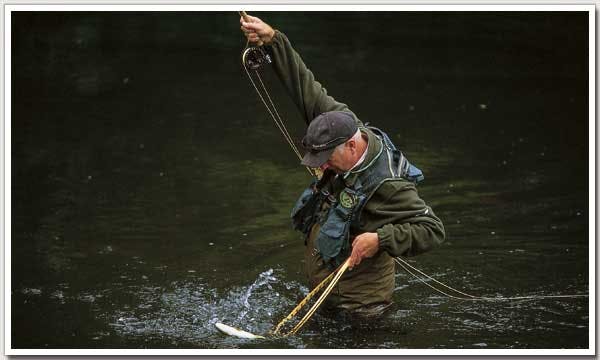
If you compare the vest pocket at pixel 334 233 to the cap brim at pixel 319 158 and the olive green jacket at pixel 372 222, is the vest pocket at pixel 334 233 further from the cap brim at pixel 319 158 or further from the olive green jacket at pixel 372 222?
the cap brim at pixel 319 158

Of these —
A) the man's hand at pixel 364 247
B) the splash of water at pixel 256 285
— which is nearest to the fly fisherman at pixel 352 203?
the man's hand at pixel 364 247

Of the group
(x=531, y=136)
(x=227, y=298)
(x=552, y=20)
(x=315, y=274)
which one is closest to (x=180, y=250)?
(x=227, y=298)

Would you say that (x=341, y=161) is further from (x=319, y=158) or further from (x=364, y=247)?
(x=364, y=247)

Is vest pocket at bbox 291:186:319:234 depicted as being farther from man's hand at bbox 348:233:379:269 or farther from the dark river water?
the dark river water

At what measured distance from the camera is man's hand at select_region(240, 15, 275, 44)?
17.7 ft

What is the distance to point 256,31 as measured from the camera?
545cm

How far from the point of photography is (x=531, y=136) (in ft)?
34.1

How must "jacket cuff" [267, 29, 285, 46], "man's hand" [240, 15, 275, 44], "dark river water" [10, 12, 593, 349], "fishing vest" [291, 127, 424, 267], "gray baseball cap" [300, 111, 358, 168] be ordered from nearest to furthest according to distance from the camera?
"gray baseball cap" [300, 111, 358, 168], "fishing vest" [291, 127, 424, 267], "man's hand" [240, 15, 275, 44], "jacket cuff" [267, 29, 285, 46], "dark river water" [10, 12, 593, 349]

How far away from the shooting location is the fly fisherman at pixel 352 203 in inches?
200

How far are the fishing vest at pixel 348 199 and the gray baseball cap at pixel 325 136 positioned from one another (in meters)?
0.24

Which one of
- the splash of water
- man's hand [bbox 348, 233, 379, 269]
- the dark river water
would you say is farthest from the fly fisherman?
the splash of water

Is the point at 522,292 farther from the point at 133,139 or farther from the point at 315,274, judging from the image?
the point at 133,139

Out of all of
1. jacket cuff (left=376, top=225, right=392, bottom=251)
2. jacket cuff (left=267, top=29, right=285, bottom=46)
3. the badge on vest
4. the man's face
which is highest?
jacket cuff (left=267, top=29, right=285, bottom=46)

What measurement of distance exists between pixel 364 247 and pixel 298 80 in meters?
1.12
